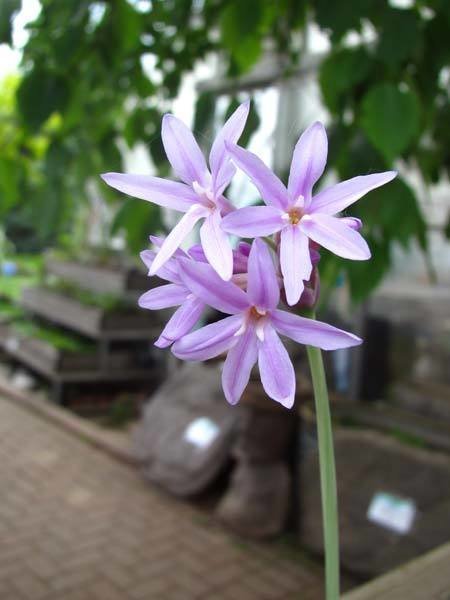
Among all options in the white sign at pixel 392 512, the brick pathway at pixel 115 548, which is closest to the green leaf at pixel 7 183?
the brick pathway at pixel 115 548

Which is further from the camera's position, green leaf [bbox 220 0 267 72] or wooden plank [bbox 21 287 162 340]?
wooden plank [bbox 21 287 162 340]

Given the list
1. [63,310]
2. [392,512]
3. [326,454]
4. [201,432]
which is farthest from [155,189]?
[63,310]

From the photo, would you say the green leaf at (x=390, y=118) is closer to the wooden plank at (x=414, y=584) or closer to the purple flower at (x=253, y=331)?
the wooden plank at (x=414, y=584)

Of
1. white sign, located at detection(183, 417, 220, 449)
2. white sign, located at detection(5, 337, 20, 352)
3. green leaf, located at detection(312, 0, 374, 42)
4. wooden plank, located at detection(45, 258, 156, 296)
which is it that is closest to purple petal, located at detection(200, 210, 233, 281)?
green leaf, located at detection(312, 0, 374, 42)

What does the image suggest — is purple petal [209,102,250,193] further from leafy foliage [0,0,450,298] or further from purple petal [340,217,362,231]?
leafy foliage [0,0,450,298]

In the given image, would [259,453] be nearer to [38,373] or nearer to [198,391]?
[198,391]

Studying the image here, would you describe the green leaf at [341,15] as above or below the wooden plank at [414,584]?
above
